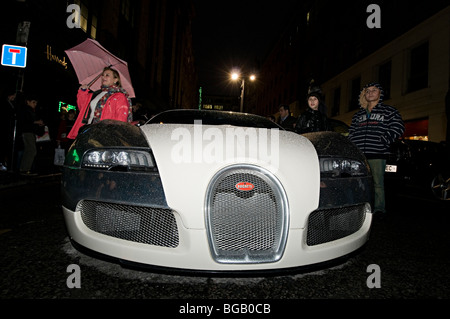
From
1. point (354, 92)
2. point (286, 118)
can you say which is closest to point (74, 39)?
point (286, 118)

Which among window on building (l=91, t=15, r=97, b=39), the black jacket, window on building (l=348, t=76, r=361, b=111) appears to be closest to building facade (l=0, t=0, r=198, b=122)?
window on building (l=91, t=15, r=97, b=39)

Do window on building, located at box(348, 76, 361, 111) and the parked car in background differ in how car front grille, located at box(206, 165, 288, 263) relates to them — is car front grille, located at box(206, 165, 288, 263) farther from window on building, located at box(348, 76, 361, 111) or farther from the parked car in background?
window on building, located at box(348, 76, 361, 111)

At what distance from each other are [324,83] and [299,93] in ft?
16.0

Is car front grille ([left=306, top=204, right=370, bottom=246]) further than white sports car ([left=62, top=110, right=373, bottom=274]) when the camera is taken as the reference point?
Yes

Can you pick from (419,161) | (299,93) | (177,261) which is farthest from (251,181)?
(299,93)

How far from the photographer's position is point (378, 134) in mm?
3309

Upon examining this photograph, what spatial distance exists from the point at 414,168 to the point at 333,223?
4.71m

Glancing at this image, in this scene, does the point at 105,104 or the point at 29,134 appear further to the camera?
the point at 29,134

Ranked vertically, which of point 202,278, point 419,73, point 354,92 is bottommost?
point 202,278

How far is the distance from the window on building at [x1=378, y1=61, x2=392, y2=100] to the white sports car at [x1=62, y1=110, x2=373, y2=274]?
1367 cm

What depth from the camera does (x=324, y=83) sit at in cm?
1995

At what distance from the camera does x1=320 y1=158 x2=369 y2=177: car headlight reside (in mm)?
1690

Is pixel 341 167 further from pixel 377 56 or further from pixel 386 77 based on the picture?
pixel 377 56

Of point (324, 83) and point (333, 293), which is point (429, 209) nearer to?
point (333, 293)
